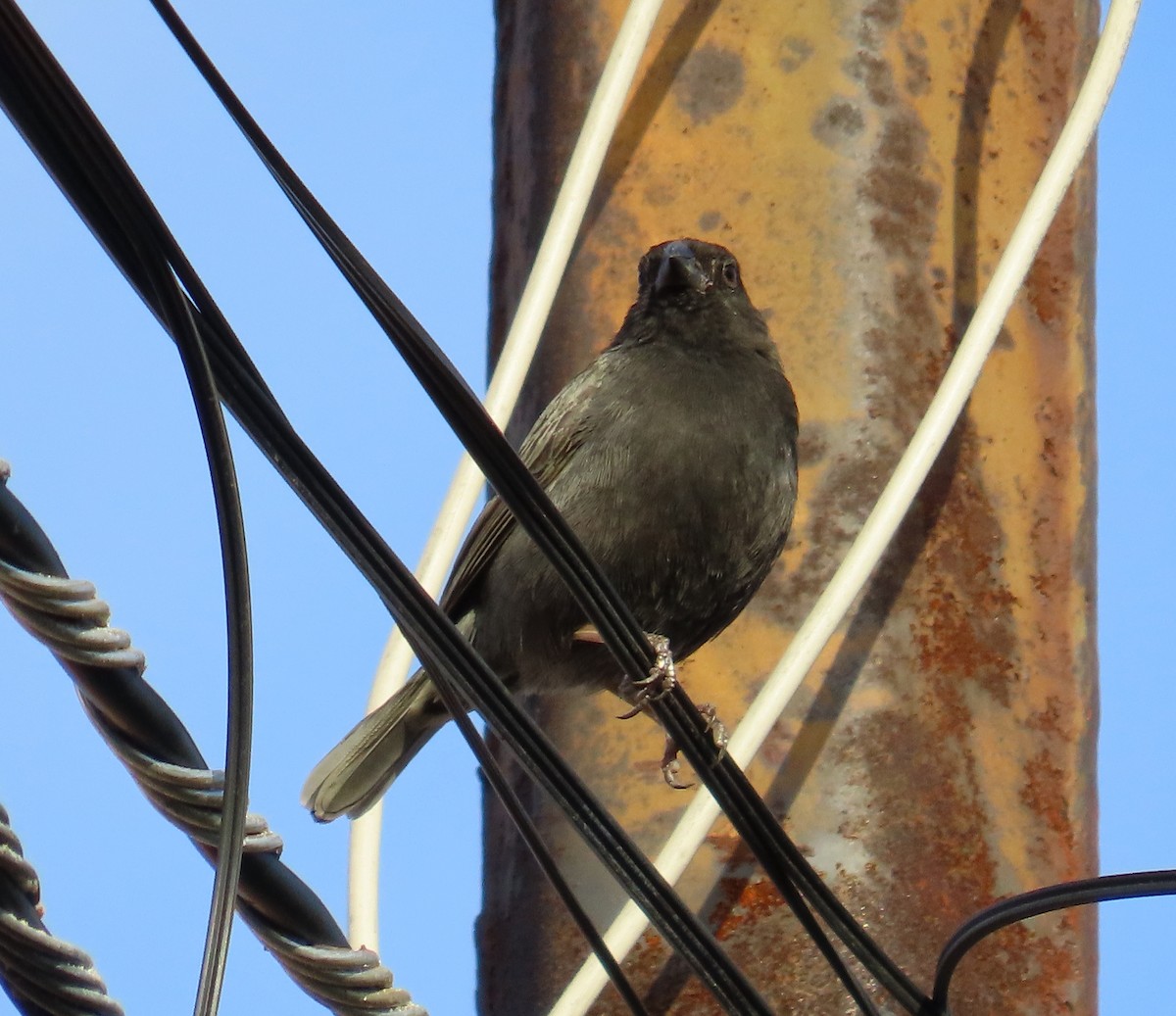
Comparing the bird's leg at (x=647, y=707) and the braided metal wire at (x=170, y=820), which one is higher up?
the braided metal wire at (x=170, y=820)

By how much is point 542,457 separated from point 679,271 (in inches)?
25.0

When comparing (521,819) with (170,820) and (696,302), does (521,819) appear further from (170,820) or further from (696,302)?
(696,302)

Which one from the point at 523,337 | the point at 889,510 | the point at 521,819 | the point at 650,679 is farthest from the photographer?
the point at 523,337

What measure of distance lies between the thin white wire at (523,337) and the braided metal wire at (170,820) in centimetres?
156

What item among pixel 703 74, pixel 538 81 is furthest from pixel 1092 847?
pixel 538 81

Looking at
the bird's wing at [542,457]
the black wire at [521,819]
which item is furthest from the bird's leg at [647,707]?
the black wire at [521,819]

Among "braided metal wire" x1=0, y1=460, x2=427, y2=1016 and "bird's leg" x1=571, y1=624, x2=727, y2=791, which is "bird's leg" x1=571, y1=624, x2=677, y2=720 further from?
"braided metal wire" x1=0, y1=460, x2=427, y2=1016

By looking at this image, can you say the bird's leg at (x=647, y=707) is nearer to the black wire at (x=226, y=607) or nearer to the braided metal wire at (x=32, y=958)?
the black wire at (x=226, y=607)

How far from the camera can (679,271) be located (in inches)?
193

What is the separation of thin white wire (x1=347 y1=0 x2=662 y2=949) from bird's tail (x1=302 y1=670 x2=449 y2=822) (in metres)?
0.20

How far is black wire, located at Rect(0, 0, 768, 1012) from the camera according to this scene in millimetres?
2016

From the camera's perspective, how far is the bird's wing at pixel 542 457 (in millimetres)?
4840

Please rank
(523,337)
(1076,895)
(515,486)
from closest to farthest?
1. (515,486)
2. (1076,895)
3. (523,337)

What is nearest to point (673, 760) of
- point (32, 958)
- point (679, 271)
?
point (679, 271)
